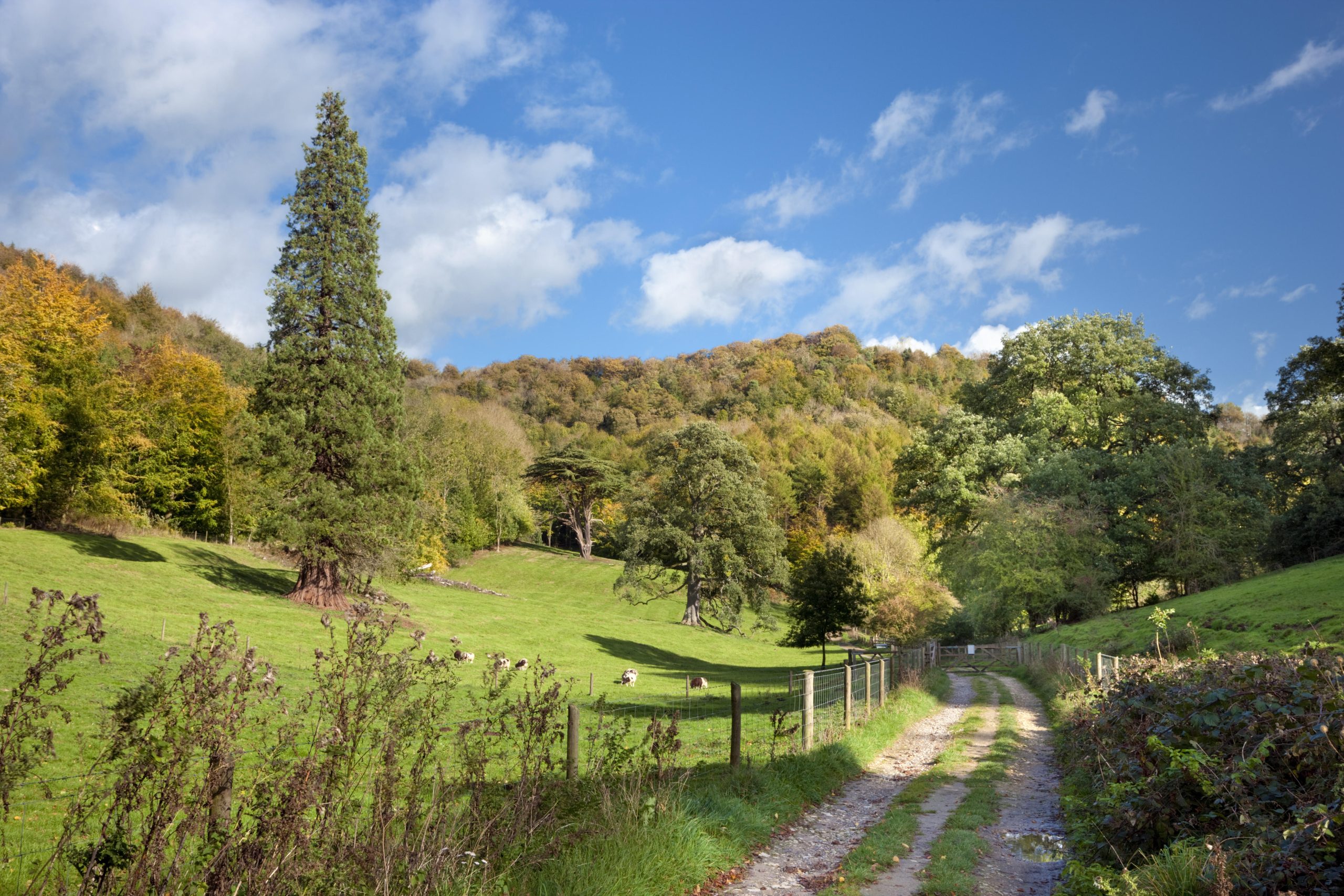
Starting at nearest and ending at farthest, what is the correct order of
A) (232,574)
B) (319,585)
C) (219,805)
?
(219,805) → (319,585) → (232,574)

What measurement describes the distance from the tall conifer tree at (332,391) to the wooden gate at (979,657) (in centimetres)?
2737

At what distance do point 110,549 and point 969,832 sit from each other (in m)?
34.9

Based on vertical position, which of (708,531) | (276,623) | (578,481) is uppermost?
(578,481)

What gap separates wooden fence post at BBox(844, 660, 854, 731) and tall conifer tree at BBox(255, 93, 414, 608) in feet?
69.6

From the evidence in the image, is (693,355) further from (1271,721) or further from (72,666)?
(1271,721)

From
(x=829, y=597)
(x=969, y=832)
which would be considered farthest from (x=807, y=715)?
(x=829, y=597)

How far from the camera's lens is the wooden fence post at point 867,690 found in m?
14.8

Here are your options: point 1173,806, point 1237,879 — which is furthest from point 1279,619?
point 1237,879

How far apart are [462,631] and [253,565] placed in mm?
12493

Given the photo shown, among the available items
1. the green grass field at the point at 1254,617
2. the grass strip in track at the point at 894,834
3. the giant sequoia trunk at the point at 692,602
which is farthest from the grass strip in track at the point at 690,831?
the giant sequoia trunk at the point at 692,602

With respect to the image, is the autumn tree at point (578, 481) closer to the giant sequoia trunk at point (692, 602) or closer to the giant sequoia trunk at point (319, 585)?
the giant sequoia trunk at point (692, 602)

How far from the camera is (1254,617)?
786 inches

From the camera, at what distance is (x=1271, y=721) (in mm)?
5074

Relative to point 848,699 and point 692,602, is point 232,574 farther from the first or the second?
point 848,699
